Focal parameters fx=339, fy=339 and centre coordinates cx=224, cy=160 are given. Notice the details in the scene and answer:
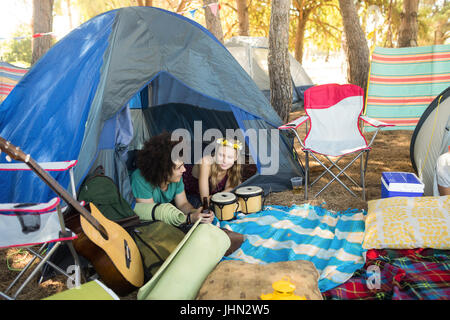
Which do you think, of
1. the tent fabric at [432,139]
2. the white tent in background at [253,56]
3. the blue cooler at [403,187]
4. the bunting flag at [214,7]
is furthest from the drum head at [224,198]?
the white tent in background at [253,56]

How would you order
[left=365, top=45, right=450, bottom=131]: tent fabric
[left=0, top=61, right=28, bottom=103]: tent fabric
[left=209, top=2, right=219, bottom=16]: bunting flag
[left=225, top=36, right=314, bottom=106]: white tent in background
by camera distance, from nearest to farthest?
[left=365, top=45, right=450, bottom=131]: tent fabric, [left=209, top=2, right=219, bottom=16]: bunting flag, [left=0, top=61, right=28, bottom=103]: tent fabric, [left=225, top=36, right=314, bottom=106]: white tent in background

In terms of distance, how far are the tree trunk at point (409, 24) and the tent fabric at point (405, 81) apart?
5.34 feet

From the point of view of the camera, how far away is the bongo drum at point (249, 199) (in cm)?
254

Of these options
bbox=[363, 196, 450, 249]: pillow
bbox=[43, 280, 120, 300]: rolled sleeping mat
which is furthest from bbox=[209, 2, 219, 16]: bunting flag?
bbox=[43, 280, 120, 300]: rolled sleeping mat

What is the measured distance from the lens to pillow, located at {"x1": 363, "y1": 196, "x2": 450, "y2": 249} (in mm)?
1873

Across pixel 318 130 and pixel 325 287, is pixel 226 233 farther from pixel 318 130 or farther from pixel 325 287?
pixel 318 130

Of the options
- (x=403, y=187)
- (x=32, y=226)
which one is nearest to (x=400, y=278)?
(x=403, y=187)

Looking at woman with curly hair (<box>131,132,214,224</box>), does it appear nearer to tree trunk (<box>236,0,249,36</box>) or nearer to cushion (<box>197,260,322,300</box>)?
cushion (<box>197,260,322,300</box>)

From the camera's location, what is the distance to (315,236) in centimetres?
221

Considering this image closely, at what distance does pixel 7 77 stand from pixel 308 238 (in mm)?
5269

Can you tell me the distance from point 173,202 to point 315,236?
1060 mm

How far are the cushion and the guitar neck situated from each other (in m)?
0.56

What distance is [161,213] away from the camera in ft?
7.35

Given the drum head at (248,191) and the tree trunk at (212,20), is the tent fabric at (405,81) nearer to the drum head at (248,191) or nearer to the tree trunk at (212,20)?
the tree trunk at (212,20)
